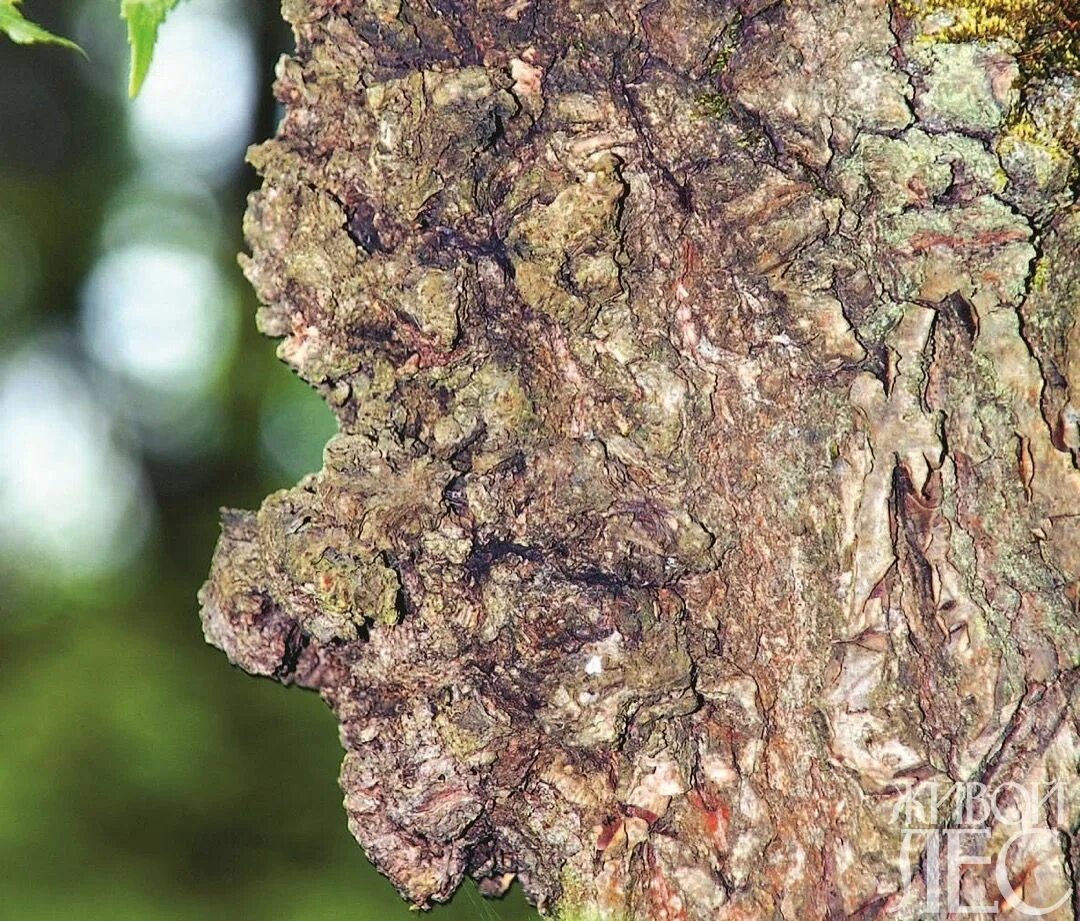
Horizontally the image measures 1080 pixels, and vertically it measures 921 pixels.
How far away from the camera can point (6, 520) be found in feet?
9.43

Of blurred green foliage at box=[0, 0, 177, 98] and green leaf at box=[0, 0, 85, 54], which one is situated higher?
green leaf at box=[0, 0, 85, 54]

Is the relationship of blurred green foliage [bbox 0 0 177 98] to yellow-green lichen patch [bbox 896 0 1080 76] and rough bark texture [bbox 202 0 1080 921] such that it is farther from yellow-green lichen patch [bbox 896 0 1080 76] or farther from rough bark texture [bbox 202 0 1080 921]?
yellow-green lichen patch [bbox 896 0 1080 76]

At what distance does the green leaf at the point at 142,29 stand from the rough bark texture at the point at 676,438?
0.61ft

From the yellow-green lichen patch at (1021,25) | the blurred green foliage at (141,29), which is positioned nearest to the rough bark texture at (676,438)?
the yellow-green lichen patch at (1021,25)

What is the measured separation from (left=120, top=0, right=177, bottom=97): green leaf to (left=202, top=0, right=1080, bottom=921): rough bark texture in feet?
0.61

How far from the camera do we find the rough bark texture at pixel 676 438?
27.5 inches

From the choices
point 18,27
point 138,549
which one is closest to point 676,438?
point 18,27

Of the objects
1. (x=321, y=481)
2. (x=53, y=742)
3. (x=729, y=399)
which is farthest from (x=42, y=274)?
(x=729, y=399)

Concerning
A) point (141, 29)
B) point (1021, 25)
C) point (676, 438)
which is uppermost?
point (1021, 25)

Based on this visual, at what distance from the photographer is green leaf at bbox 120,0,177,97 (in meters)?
0.62

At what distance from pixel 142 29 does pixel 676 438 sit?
1.65 feet

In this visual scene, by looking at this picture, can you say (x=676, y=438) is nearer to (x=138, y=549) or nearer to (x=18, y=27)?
(x=18, y=27)

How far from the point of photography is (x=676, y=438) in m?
0.76

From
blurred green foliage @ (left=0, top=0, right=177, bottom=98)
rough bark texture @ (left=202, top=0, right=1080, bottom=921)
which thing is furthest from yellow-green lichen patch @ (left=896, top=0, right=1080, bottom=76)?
blurred green foliage @ (left=0, top=0, right=177, bottom=98)
